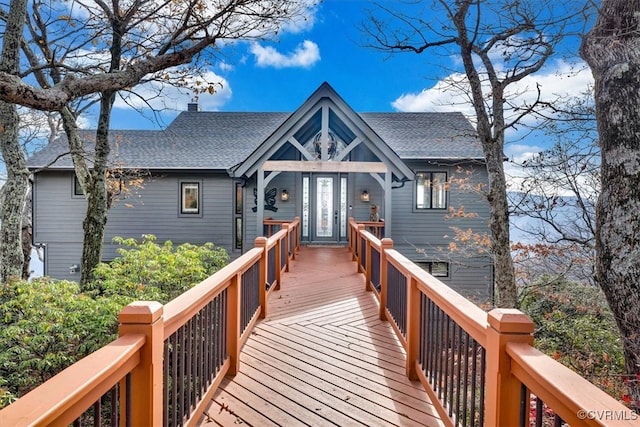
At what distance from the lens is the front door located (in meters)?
12.5

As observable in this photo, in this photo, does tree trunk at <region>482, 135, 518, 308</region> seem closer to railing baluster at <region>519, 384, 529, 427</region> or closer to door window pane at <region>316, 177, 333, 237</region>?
door window pane at <region>316, 177, 333, 237</region>

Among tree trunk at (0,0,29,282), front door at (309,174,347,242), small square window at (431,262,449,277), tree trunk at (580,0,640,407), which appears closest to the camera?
tree trunk at (580,0,640,407)

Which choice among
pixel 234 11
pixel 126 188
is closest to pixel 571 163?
pixel 234 11

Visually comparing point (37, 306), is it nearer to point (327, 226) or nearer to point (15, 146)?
point (15, 146)

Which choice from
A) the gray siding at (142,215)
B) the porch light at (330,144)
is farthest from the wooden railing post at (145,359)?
the gray siding at (142,215)

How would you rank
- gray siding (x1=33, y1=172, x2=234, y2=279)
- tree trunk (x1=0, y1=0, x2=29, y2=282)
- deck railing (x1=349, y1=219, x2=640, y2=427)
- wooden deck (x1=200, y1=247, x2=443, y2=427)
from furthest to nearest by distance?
gray siding (x1=33, y1=172, x2=234, y2=279), tree trunk (x1=0, y1=0, x2=29, y2=282), wooden deck (x1=200, y1=247, x2=443, y2=427), deck railing (x1=349, y1=219, x2=640, y2=427)

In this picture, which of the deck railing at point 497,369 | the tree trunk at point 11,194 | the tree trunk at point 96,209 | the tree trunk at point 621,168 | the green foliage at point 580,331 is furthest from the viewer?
the tree trunk at point 96,209

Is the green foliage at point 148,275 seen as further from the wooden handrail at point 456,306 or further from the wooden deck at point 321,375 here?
the wooden handrail at point 456,306

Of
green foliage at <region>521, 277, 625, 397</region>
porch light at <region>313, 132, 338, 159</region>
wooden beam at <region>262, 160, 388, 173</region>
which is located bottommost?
green foliage at <region>521, 277, 625, 397</region>

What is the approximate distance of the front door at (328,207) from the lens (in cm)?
1255

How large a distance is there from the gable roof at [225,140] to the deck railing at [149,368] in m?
9.00

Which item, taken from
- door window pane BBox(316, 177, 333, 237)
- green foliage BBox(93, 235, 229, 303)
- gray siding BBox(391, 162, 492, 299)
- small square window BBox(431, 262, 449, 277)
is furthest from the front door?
green foliage BBox(93, 235, 229, 303)

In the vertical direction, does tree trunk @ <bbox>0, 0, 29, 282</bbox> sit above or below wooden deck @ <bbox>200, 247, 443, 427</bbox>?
above

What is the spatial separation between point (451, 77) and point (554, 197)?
368 cm
